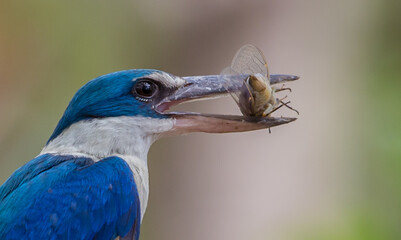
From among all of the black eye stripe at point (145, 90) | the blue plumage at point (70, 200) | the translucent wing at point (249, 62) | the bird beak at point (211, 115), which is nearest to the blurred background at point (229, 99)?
the bird beak at point (211, 115)

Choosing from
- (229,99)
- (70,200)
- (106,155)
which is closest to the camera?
(70,200)

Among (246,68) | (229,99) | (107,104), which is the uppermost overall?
(246,68)

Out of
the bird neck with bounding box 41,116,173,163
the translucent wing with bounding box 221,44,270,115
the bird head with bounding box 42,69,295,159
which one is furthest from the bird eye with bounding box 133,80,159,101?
the translucent wing with bounding box 221,44,270,115

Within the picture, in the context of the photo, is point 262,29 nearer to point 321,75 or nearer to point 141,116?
point 321,75

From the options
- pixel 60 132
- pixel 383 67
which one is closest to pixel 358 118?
pixel 383 67

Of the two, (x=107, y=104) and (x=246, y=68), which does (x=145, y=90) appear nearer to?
(x=107, y=104)

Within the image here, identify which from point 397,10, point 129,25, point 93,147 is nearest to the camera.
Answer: point 93,147

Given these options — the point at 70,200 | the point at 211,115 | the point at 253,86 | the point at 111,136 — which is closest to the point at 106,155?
the point at 111,136
